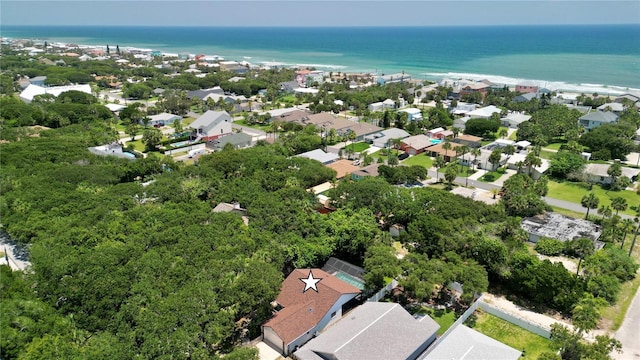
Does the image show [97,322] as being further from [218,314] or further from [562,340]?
[562,340]

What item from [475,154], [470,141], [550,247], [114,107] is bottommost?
[550,247]

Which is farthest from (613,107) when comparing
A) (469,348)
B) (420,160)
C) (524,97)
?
(469,348)

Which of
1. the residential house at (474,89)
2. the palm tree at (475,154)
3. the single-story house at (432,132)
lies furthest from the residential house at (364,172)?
the residential house at (474,89)

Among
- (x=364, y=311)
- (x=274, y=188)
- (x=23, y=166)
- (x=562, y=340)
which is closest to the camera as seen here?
(x=562, y=340)

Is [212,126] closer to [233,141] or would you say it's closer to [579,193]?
Result: [233,141]

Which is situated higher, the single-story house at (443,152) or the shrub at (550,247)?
the single-story house at (443,152)

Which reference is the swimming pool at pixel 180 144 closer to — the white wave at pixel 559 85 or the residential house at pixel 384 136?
the residential house at pixel 384 136

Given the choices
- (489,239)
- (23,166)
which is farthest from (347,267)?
(23,166)
